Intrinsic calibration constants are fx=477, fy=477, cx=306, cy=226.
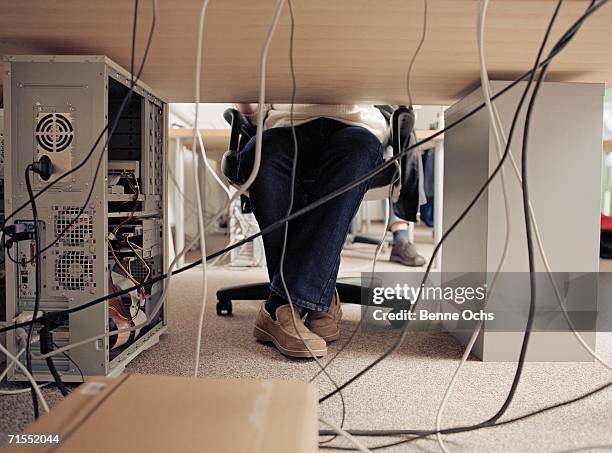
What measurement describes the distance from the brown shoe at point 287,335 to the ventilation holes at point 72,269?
433mm

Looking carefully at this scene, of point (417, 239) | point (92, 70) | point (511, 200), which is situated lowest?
point (417, 239)

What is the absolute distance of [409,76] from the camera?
1.11 metres

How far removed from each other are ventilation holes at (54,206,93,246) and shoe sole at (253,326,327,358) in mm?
477

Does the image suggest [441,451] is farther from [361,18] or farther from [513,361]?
[361,18]

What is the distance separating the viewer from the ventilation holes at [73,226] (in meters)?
0.89

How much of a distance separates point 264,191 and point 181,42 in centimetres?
40

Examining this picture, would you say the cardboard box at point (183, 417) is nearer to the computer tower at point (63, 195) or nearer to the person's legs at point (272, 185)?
the computer tower at point (63, 195)

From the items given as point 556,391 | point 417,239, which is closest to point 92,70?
point 556,391

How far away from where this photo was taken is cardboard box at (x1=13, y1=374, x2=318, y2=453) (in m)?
0.47

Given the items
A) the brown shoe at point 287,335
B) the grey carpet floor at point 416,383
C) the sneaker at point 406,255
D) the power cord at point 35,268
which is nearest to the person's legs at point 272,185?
the brown shoe at point 287,335

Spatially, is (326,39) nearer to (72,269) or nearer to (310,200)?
(310,200)

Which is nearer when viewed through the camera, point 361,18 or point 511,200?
point 361,18

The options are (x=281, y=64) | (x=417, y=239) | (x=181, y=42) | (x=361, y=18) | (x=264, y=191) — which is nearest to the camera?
(x=361, y=18)

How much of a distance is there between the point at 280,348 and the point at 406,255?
1655 mm
